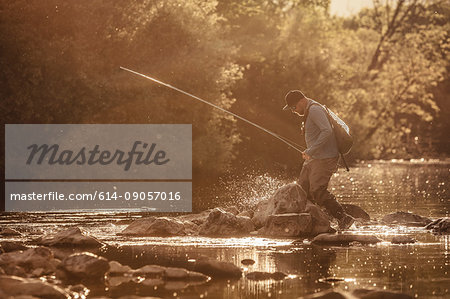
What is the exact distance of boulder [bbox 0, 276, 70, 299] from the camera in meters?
10.0

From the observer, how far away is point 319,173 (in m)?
17.5

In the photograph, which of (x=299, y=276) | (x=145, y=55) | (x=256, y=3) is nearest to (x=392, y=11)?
(x=256, y=3)

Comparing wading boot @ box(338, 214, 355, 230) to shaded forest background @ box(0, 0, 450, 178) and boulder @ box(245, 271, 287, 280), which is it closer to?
boulder @ box(245, 271, 287, 280)

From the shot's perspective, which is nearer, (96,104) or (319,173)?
(319,173)

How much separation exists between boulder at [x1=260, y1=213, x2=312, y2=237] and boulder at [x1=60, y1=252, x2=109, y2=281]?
5846 mm

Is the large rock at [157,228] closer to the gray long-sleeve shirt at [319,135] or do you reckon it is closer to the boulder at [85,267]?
the gray long-sleeve shirt at [319,135]

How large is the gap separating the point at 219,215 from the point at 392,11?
60597mm

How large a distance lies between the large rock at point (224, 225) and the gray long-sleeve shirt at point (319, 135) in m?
1.70

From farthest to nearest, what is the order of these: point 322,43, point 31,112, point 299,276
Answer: point 322,43
point 31,112
point 299,276

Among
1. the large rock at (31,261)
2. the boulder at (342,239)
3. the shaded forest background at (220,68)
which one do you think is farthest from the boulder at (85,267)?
the shaded forest background at (220,68)

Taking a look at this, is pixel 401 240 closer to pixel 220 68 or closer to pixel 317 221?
pixel 317 221

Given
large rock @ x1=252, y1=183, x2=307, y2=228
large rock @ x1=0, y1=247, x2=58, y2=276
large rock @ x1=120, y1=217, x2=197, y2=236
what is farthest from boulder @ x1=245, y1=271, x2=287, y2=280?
large rock @ x1=252, y1=183, x2=307, y2=228

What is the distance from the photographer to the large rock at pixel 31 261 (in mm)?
12055

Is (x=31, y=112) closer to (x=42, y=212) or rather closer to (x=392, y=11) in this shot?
(x=42, y=212)
